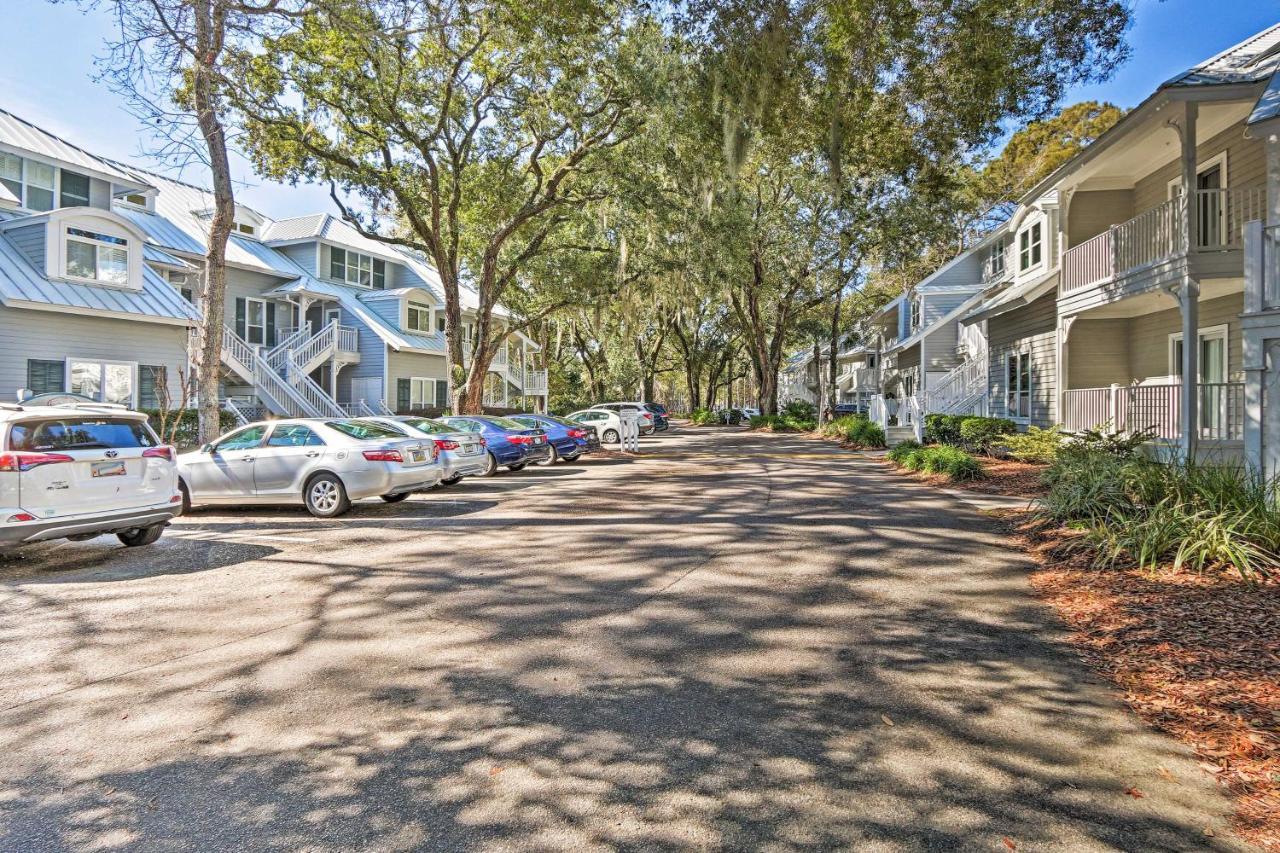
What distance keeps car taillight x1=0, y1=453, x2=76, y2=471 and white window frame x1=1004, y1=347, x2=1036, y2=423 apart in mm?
21230

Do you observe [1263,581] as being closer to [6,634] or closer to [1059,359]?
[6,634]

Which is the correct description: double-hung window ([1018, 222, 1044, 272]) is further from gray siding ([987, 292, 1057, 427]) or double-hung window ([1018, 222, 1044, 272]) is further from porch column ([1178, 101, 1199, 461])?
porch column ([1178, 101, 1199, 461])

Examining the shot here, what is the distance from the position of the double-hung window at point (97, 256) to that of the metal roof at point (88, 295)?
0.33 meters

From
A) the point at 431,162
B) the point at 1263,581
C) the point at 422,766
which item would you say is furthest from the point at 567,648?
the point at 431,162

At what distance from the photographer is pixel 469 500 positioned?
13281 millimetres

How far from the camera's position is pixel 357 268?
108 ft

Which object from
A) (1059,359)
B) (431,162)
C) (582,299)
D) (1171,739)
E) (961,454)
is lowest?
(1171,739)

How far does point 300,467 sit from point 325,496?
0.57m

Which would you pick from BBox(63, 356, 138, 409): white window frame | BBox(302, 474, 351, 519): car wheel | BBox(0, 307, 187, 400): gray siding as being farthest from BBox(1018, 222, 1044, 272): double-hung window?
BBox(63, 356, 138, 409): white window frame

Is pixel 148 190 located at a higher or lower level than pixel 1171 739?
higher

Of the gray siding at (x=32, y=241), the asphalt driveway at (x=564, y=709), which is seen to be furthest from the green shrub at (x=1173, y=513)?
the gray siding at (x=32, y=241)

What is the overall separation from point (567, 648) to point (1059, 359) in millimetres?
16004

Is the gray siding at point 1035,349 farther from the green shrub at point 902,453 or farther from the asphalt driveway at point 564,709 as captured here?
the asphalt driveway at point 564,709

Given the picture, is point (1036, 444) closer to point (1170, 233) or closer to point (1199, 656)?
point (1170, 233)
